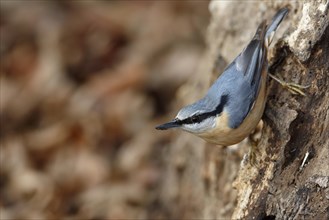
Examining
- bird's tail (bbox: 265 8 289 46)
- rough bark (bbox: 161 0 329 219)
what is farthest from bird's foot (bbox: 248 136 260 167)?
bird's tail (bbox: 265 8 289 46)

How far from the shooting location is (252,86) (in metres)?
3.83

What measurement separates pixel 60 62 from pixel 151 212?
2.22m

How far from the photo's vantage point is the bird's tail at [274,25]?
406 cm

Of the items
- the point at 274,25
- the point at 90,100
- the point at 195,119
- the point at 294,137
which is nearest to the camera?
the point at 294,137

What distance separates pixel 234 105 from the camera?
3859mm

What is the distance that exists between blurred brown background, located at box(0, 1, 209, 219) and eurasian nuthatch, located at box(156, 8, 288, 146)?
186 centimetres

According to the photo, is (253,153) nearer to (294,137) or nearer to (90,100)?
(294,137)

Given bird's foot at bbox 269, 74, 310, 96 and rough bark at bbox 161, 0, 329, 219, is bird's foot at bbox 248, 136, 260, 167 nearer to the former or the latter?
rough bark at bbox 161, 0, 329, 219

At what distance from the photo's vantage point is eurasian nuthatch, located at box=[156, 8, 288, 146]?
3791 mm

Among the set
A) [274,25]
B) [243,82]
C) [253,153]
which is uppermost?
[274,25]

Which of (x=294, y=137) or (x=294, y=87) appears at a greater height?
(x=294, y=87)

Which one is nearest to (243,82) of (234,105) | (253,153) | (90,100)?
(234,105)

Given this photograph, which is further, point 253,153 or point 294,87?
point 253,153

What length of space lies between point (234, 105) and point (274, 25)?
21.2 inches
